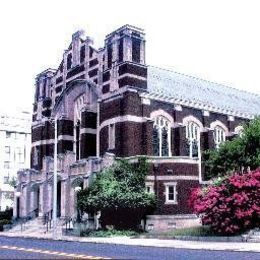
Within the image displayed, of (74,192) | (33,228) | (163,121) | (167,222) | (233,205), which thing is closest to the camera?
(233,205)

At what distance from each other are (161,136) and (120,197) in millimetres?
10288

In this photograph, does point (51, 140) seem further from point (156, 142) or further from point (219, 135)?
point (219, 135)

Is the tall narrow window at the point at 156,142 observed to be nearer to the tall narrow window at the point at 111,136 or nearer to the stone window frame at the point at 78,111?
the tall narrow window at the point at 111,136

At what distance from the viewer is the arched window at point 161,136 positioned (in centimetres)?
4382

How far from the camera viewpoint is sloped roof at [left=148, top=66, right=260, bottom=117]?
1844 inches

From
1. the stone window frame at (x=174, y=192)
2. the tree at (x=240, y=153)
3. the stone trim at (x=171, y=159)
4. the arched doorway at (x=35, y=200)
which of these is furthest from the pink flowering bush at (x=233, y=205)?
the arched doorway at (x=35, y=200)

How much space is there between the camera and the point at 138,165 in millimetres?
38219

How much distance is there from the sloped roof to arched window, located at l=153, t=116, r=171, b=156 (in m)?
2.17

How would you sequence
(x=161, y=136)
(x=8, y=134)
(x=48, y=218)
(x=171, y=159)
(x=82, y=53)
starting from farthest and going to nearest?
(x=8, y=134) < (x=82, y=53) < (x=161, y=136) < (x=48, y=218) < (x=171, y=159)

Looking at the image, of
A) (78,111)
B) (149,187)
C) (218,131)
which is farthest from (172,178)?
(218,131)

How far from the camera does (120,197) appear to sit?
35500 millimetres

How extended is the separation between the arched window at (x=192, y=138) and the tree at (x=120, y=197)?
31.0 ft

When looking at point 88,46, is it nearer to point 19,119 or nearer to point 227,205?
point 227,205

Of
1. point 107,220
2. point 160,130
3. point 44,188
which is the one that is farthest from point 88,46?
point 107,220
